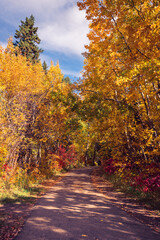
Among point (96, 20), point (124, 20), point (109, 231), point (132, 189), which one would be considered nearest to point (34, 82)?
point (96, 20)

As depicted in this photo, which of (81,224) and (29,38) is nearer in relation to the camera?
(81,224)

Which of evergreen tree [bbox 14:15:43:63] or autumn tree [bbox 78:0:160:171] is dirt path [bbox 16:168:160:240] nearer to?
autumn tree [bbox 78:0:160:171]

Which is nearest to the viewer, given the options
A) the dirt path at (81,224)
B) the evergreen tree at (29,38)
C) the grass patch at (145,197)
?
the dirt path at (81,224)

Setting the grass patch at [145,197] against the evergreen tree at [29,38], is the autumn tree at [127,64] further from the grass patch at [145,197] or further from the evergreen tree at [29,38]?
the evergreen tree at [29,38]

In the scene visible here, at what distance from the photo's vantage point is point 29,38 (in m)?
30.4

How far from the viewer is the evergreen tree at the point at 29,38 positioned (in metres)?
29.5

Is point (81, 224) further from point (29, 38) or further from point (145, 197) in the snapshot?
point (29, 38)

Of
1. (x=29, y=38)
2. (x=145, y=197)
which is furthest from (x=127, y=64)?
(x=29, y=38)


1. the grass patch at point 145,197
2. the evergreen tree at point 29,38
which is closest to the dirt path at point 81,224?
the grass patch at point 145,197

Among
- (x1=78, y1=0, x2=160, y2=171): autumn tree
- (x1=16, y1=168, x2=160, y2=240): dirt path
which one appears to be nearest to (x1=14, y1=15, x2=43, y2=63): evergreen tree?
(x1=78, y1=0, x2=160, y2=171): autumn tree

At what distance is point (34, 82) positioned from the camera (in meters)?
14.1

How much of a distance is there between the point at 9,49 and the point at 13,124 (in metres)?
7.72

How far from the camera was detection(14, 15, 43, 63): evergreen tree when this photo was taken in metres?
29.5

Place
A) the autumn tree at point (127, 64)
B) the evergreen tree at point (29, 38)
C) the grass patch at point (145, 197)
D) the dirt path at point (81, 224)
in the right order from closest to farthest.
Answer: the dirt path at point (81, 224) < the autumn tree at point (127, 64) < the grass patch at point (145, 197) < the evergreen tree at point (29, 38)
